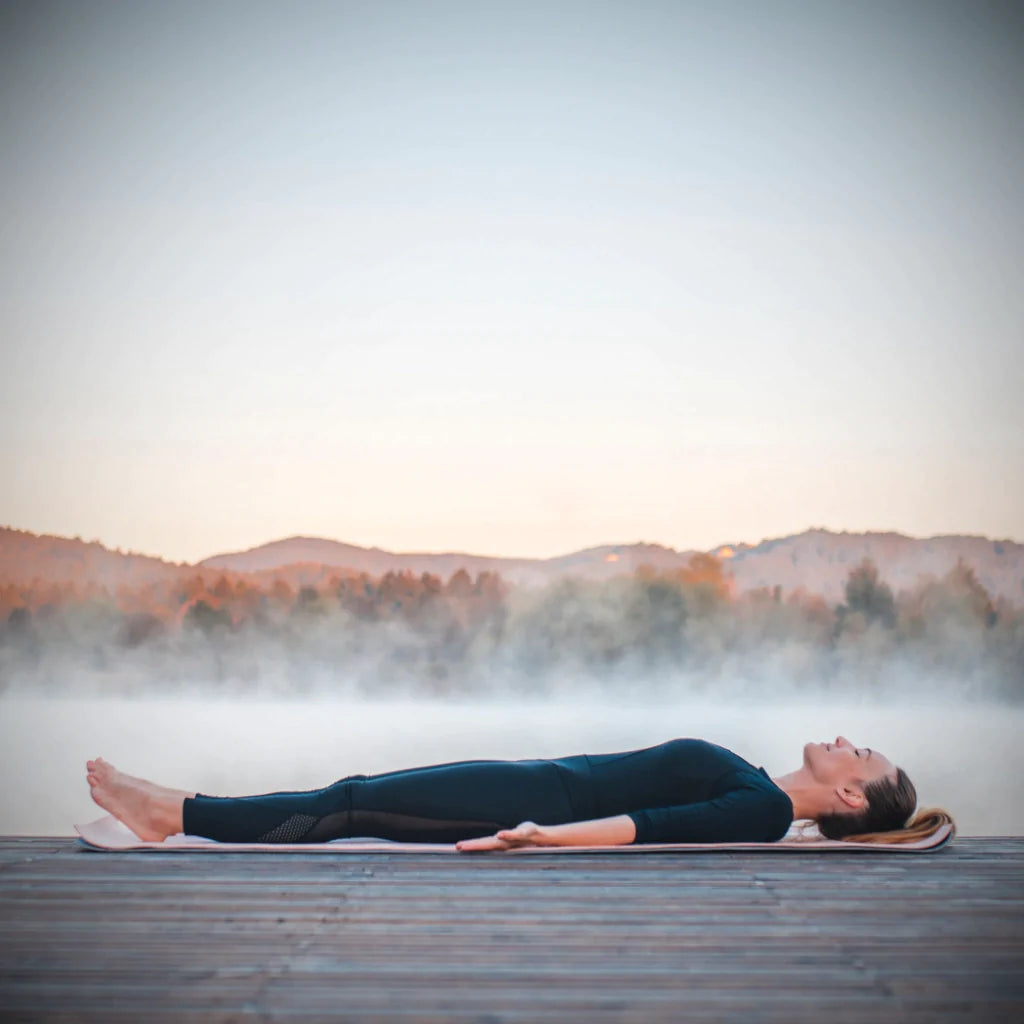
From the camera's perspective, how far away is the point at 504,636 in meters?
5.73

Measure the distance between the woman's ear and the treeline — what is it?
2843mm

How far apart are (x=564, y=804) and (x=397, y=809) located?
404 mm

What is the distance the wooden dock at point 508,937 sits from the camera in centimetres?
141

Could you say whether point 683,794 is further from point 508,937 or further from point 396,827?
point 508,937

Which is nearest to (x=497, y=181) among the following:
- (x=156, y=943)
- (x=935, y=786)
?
(x=935, y=786)

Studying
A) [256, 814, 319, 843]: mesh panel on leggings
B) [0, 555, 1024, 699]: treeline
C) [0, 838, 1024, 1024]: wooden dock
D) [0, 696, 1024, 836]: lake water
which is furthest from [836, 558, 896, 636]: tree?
[256, 814, 319, 843]: mesh panel on leggings

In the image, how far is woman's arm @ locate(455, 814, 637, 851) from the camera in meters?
2.34

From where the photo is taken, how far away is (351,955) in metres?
1.61

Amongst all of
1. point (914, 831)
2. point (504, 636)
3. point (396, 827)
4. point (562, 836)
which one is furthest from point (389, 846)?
point (504, 636)

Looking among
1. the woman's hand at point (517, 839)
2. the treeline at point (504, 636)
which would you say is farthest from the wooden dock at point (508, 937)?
the treeline at point (504, 636)

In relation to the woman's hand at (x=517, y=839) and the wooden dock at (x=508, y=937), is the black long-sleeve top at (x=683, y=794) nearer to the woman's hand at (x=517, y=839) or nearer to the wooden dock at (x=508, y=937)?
the wooden dock at (x=508, y=937)

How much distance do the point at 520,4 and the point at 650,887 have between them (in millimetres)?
3986

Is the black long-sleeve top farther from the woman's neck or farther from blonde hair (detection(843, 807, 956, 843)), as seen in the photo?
blonde hair (detection(843, 807, 956, 843))

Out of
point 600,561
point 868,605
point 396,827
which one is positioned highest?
point 600,561
